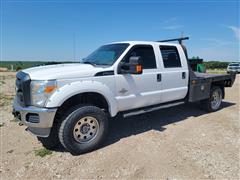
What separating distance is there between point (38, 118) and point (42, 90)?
459 millimetres

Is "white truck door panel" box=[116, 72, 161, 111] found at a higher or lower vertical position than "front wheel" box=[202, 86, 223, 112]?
higher

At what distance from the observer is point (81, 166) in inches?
124

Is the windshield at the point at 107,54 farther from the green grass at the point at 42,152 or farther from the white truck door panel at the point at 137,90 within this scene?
the green grass at the point at 42,152

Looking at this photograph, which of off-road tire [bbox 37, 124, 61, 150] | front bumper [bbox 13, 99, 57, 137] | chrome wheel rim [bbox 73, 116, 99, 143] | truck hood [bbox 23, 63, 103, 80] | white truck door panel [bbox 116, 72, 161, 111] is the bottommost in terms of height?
off-road tire [bbox 37, 124, 61, 150]

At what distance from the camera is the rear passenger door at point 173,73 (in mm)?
4707

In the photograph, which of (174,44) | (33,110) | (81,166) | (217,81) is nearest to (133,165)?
(81,166)

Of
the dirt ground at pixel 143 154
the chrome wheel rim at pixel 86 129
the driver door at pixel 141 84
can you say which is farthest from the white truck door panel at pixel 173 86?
the chrome wheel rim at pixel 86 129

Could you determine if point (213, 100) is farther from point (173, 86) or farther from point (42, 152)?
point (42, 152)

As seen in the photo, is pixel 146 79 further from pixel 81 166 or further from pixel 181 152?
pixel 81 166

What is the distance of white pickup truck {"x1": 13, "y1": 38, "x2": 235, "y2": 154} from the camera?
322 cm

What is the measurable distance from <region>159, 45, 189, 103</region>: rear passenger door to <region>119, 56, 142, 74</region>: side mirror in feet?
3.73

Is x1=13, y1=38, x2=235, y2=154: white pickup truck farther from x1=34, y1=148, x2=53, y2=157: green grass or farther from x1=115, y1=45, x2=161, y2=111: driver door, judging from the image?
x1=34, y1=148, x2=53, y2=157: green grass

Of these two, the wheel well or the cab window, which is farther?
the cab window

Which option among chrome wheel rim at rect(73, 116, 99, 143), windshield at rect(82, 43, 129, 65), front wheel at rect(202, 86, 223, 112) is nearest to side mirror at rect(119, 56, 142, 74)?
windshield at rect(82, 43, 129, 65)
